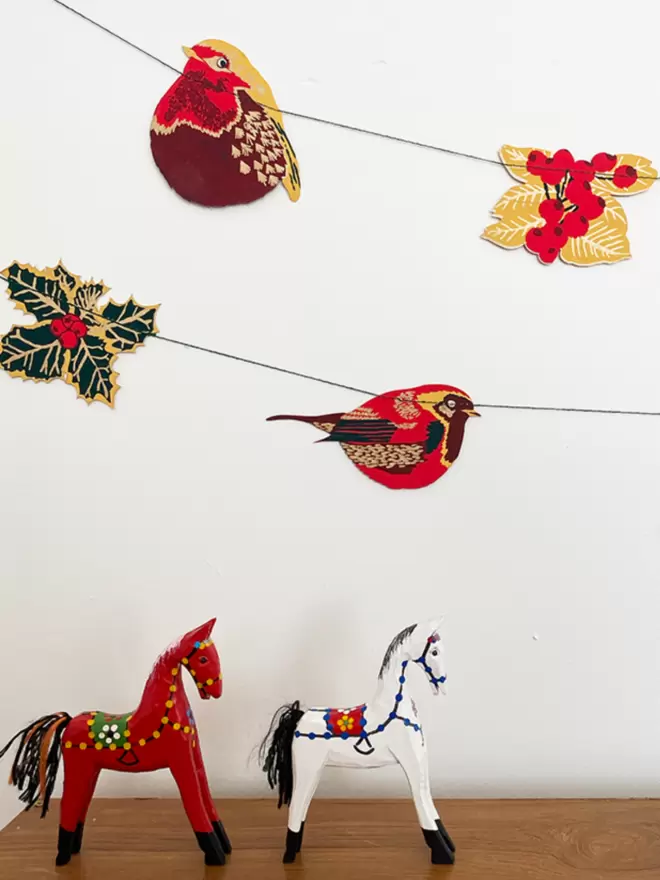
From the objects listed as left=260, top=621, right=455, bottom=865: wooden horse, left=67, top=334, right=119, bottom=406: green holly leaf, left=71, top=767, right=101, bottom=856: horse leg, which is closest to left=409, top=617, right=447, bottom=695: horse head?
left=260, top=621, right=455, bottom=865: wooden horse

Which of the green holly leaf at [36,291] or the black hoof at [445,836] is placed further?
the green holly leaf at [36,291]

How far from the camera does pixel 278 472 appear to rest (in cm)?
97

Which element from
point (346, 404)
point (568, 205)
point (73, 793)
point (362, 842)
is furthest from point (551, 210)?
point (73, 793)

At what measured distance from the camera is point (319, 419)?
97cm

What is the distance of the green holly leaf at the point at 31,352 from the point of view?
0.97 m

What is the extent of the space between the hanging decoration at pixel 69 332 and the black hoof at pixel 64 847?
509mm

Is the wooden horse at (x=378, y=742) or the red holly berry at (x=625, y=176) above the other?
the red holly berry at (x=625, y=176)

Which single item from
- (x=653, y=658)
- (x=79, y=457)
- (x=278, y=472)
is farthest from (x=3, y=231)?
(x=653, y=658)

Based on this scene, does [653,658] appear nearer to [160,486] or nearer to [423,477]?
[423,477]

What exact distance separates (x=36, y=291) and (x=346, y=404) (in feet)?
1.45

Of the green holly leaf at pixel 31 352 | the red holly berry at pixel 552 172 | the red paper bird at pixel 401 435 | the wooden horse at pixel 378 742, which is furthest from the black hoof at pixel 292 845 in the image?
the red holly berry at pixel 552 172

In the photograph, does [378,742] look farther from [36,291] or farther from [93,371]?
[36,291]

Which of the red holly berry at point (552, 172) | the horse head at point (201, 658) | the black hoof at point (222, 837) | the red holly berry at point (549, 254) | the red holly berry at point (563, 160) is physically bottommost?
the black hoof at point (222, 837)

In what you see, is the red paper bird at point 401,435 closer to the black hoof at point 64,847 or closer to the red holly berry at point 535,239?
the red holly berry at point 535,239
